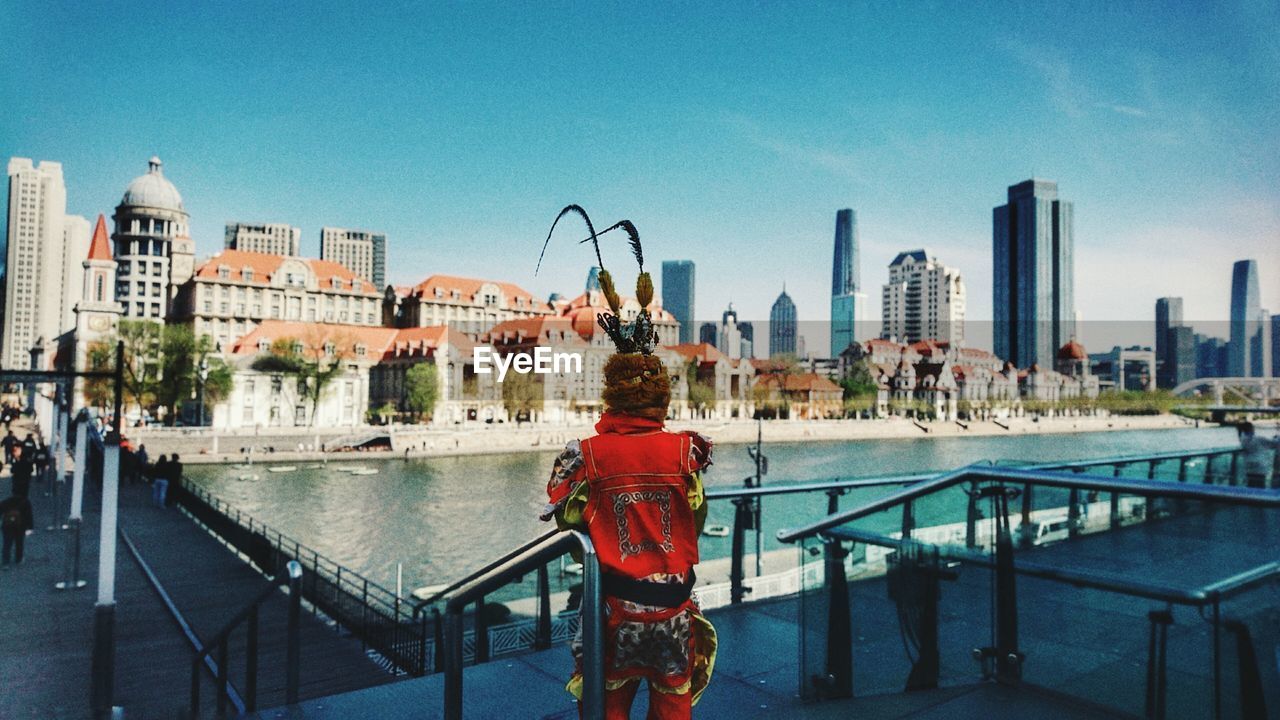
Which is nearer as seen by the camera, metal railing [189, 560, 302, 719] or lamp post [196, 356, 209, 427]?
metal railing [189, 560, 302, 719]

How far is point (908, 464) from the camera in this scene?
5728cm

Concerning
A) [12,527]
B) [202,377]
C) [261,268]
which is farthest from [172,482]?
[261,268]

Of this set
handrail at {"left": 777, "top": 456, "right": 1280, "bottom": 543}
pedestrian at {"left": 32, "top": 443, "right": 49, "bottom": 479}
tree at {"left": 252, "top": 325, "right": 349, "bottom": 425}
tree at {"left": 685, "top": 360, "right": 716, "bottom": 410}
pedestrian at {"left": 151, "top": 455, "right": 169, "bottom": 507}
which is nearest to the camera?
handrail at {"left": 777, "top": 456, "right": 1280, "bottom": 543}

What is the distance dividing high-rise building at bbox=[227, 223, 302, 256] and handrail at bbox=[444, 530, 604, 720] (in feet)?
619

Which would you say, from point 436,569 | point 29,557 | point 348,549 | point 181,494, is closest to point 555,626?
point 29,557

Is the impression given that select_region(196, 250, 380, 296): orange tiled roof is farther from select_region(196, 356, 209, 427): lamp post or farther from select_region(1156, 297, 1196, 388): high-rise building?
select_region(1156, 297, 1196, 388): high-rise building

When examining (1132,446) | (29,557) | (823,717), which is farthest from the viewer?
(1132,446)

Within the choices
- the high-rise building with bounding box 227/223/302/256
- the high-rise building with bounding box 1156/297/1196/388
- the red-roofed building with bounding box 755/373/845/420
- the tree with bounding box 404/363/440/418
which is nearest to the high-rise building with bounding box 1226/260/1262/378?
the high-rise building with bounding box 1156/297/1196/388

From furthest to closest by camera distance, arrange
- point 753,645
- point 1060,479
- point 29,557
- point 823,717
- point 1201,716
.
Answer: point 29,557
point 753,645
point 823,717
point 1060,479
point 1201,716

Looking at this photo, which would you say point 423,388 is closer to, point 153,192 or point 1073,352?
point 153,192

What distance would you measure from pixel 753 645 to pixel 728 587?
1651mm

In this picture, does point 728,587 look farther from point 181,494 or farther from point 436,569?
point 436,569

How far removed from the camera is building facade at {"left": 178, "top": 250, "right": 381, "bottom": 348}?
242 feet

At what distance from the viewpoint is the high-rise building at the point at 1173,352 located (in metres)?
147
